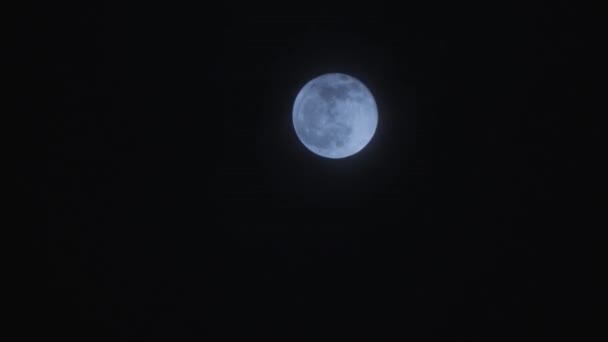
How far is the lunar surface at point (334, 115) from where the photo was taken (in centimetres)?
496

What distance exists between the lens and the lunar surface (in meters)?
4.96

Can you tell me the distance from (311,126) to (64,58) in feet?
10.4

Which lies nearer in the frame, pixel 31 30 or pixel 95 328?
pixel 31 30

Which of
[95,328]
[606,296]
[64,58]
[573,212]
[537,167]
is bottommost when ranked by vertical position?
[95,328]

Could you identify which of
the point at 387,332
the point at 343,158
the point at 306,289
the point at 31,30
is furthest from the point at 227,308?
the point at 31,30

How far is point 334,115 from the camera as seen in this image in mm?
5055

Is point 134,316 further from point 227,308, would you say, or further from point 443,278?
point 443,278

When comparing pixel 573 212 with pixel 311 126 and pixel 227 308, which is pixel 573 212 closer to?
pixel 311 126

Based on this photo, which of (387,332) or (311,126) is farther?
(387,332)

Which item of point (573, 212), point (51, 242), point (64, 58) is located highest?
point (64, 58)

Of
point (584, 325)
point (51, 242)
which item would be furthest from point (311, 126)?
point (584, 325)

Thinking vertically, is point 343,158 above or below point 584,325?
above

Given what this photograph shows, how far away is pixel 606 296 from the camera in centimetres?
523

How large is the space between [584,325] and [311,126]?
4.23m
